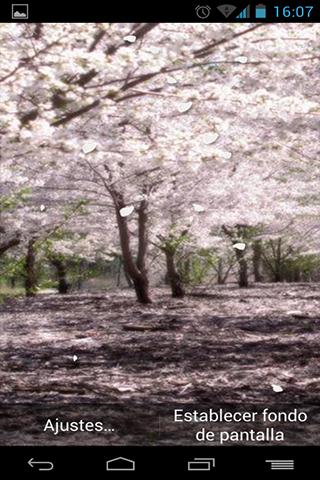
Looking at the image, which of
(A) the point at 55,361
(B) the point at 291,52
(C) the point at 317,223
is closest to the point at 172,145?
(B) the point at 291,52

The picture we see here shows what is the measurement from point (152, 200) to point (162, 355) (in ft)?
28.1

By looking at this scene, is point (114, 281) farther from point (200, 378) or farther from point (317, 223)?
point (200, 378)

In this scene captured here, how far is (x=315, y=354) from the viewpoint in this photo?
339 inches

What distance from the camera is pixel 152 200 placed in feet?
55.7
